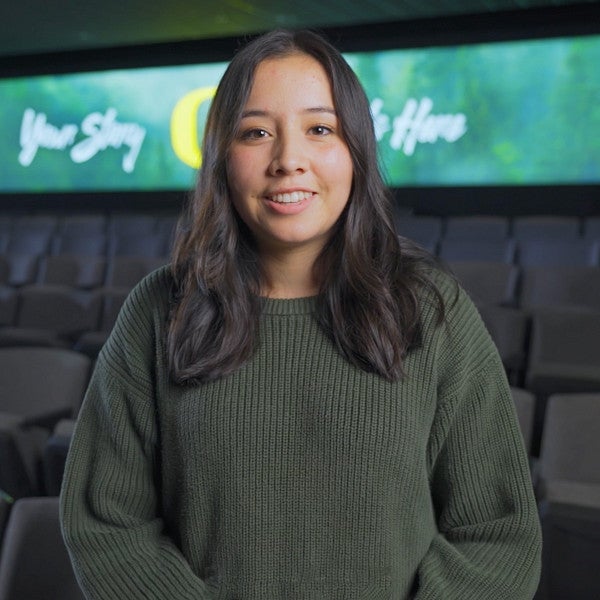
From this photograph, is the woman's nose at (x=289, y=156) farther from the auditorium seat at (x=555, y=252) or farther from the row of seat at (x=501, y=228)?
the row of seat at (x=501, y=228)

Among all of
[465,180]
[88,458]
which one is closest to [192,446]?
[88,458]

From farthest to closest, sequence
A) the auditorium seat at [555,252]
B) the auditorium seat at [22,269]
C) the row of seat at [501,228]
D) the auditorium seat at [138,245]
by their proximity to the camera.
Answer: the auditorium seat at [138,245] < the row of seat at [501,228] < the auditorium seat at [22,269] < the auditorium seat at [555,252]

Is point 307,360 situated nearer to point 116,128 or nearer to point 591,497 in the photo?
point 591,497

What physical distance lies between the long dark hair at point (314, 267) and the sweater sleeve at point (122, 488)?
51 millimetres

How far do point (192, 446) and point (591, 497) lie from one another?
0.73 m

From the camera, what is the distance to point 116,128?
5.96 meters

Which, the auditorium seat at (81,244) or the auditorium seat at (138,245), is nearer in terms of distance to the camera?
the auditorium seat at (138,245)

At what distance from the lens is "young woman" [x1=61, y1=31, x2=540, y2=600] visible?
0.69 meters

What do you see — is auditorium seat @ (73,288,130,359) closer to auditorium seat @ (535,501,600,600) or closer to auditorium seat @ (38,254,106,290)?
auditorium seat @ (38,254,106,290)

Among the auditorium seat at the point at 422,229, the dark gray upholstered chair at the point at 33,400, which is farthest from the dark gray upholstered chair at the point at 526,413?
the auditorium seat at the point at 422,229

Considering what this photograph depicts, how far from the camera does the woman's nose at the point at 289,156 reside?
676 millimetres

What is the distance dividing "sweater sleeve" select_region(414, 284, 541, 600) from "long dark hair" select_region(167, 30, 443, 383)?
5 centimetres

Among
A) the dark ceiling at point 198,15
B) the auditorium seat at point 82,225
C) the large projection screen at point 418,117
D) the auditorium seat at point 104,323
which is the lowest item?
the auditorium seat at point 104,323

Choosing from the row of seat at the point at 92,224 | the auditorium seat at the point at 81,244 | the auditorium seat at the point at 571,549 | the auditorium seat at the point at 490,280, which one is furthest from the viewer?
the row of seat at the point at 92,224
